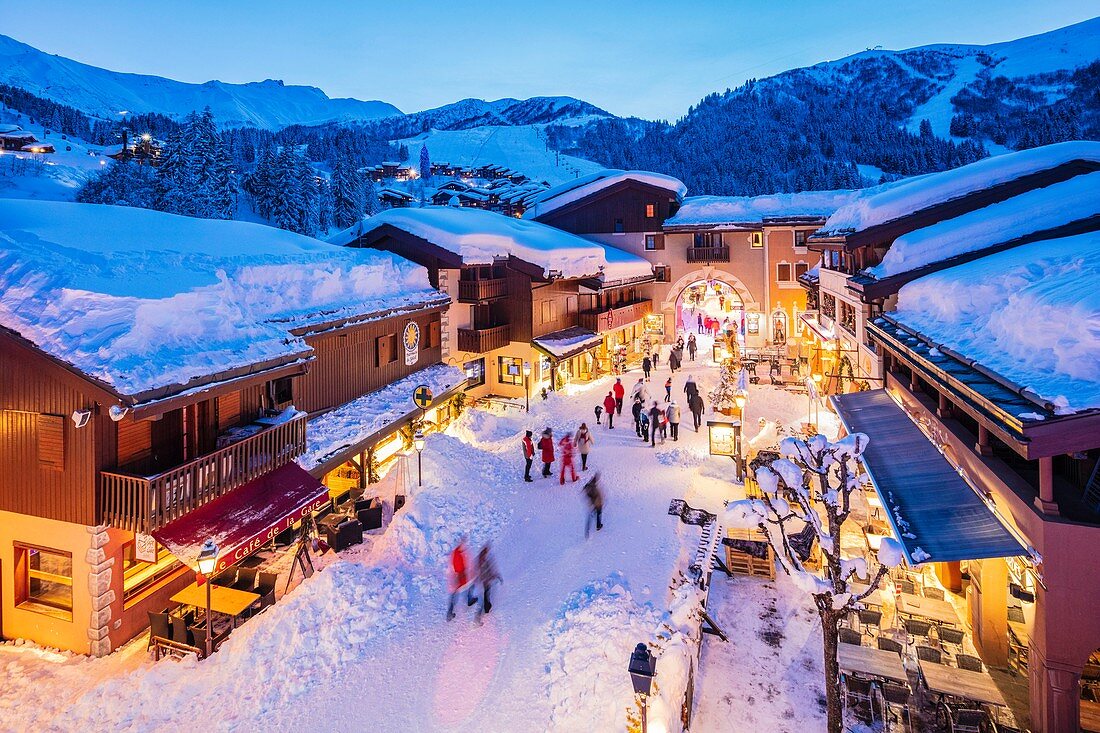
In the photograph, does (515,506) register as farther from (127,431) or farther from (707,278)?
(707,278)

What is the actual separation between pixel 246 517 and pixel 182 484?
1.50 metres

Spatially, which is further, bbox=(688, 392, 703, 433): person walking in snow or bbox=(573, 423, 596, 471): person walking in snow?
bbox=(688, 392, 703, 433): person walking in snow

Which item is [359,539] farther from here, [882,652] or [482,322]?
[482,322]

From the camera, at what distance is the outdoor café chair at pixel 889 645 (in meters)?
9.18

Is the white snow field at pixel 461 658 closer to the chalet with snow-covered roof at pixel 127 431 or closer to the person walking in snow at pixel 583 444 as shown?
the chalet with snow-covered roof at pixel 127 431

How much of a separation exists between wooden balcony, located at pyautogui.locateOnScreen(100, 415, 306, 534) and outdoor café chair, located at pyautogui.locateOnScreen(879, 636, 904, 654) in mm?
12254

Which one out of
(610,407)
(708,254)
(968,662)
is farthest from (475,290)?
(708,254)

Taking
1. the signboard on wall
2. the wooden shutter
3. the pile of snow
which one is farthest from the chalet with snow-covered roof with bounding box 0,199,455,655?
the signboard on wall

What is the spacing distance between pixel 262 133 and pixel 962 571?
168078 millimetres

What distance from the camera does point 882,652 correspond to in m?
8.86

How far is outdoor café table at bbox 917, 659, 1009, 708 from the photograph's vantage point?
7996 millimetres

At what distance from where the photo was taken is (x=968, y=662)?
29.6ft

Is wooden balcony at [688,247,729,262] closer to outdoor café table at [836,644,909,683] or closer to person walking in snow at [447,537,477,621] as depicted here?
person walking in snow at [447,537,477,621]

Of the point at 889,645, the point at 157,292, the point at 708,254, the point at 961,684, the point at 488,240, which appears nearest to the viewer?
the point at 961,684
